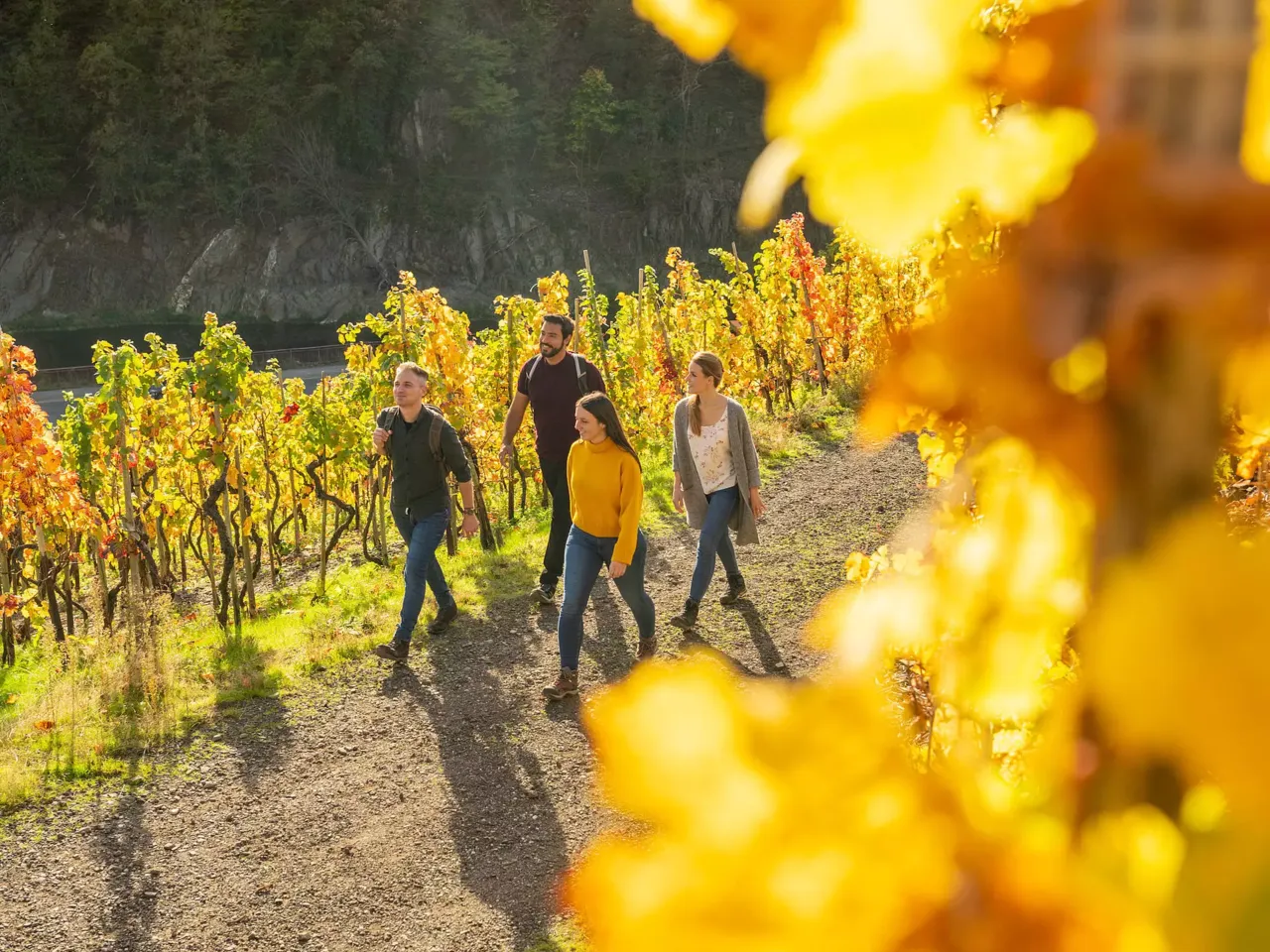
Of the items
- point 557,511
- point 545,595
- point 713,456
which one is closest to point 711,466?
point 713,456

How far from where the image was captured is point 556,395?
21.3ft

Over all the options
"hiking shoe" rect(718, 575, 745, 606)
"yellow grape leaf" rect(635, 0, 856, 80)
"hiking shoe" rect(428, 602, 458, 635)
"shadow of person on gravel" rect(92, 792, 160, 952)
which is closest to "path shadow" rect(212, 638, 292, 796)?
"shadow of person on gravel" rect(92, 792, 160, 952)

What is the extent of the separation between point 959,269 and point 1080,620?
158mm

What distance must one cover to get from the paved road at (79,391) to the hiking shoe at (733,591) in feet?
69.3

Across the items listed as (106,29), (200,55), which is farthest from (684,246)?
(106,29)

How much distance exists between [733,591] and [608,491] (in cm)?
215

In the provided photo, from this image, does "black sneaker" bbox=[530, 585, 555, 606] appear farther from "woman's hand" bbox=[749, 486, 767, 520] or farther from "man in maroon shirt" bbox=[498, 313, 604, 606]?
"woman's hand" bbox=[749, 486, 767, 520]

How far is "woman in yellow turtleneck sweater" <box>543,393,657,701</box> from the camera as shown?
4.98m

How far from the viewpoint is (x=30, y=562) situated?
8.98 metres

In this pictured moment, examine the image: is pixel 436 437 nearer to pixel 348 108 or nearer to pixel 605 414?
pixel 605 414

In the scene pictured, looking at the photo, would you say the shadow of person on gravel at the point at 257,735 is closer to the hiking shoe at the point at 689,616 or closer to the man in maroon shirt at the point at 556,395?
the man in maroon shirt at the point at 556,395

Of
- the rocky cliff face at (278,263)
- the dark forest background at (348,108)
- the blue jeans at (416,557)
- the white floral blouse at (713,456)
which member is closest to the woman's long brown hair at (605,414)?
the white floral blouse at (713,456)

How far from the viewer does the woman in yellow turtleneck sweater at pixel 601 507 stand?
16.3ft

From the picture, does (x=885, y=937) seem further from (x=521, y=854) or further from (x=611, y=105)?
(x=611, y=105)
